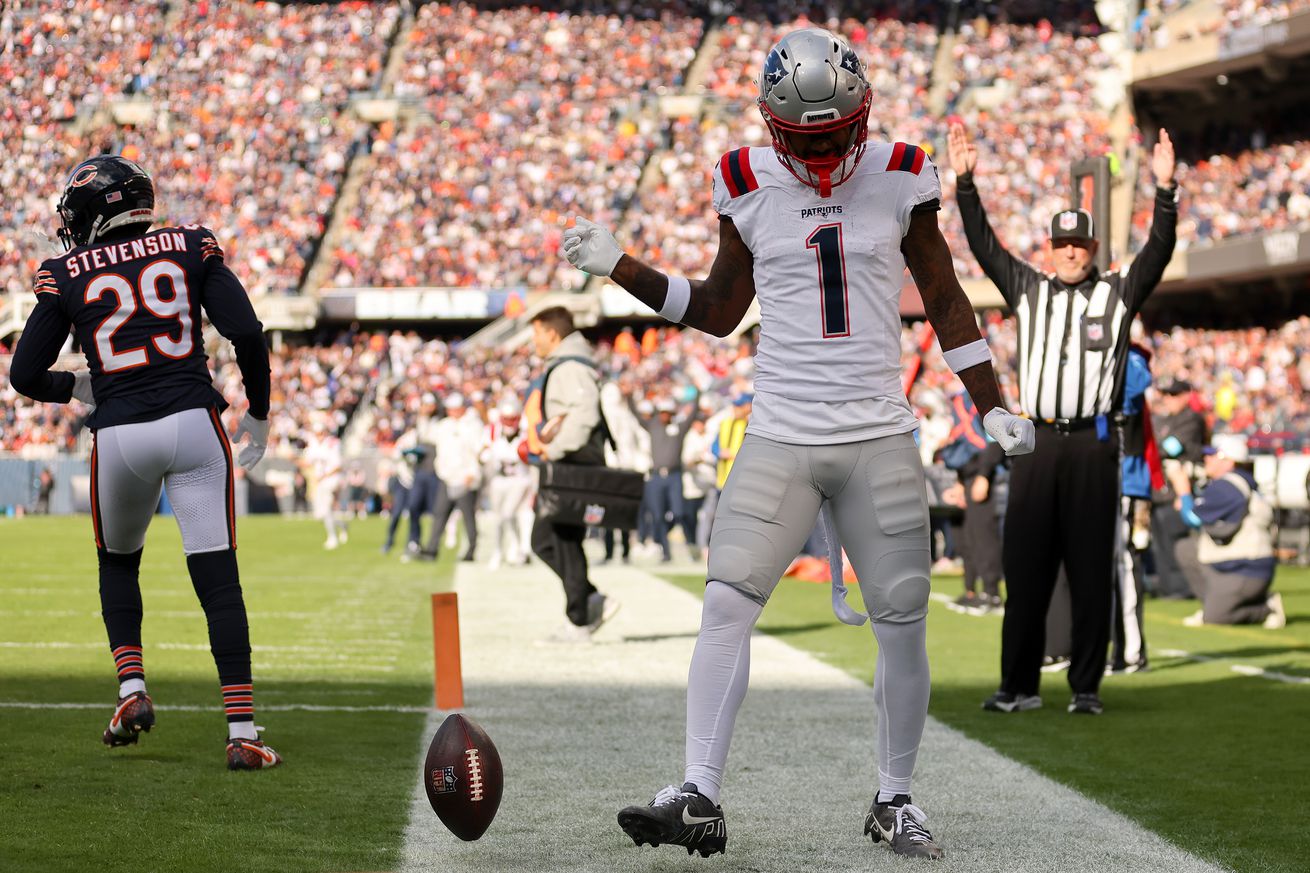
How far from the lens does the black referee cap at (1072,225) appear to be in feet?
23.5

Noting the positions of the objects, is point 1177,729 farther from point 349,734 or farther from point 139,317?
point 139,317

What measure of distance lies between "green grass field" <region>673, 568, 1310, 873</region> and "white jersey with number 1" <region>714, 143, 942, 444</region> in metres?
1.50

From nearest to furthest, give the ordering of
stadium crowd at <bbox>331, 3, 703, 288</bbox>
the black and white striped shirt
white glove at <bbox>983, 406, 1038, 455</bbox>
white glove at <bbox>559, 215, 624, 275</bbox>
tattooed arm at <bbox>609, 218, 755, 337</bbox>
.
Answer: white glove at <bbox>559, 215, 624, 275</bbox>
white glove at <bbox>983, 406, 1038, 455</bbox>
tattooed arm at <bbox>609, 218, 755, 337</bbox>
the black and white striped shirt
stadium crowd at <bbox>331, 3, 703, 288</bbox>

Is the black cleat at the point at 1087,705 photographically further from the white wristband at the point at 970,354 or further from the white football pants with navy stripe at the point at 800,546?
the white wristband at the point at 970,354

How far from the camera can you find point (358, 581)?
15.1 meters

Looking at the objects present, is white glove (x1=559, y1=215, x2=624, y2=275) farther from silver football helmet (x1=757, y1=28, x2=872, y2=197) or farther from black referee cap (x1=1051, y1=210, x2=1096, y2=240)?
black referee cap (x1=1051, y1=210, x2=1096, y2=240)

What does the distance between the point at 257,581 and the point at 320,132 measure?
26.3 meters

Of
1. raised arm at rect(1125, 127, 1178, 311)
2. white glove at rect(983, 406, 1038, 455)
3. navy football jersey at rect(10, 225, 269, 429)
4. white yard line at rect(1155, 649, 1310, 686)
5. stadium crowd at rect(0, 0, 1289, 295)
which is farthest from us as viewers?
stadium crowd at rect(0, 0, 1289, 295)

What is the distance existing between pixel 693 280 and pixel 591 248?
267mm

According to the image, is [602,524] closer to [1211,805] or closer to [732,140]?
[1211,805]

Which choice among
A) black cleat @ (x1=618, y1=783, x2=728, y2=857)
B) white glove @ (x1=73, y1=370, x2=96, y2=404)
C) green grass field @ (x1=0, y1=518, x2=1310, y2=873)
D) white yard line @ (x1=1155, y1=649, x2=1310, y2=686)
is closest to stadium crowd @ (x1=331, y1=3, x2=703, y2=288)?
green grass field @ (x1=0, y1=518, x2=1310, y2=873)

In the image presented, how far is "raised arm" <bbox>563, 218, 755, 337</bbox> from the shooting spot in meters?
4.25

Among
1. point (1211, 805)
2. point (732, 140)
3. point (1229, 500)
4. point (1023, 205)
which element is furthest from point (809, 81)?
point (732, 140)

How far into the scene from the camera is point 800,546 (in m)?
4.39
